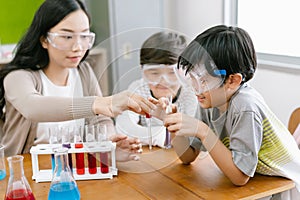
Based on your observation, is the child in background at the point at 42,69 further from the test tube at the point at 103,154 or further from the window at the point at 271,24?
the window at the point at 271,24

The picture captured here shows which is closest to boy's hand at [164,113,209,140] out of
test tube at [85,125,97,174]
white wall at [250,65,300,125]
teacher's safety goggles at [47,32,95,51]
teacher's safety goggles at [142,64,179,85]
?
teacher's safety goggles at [142,64,179,85]

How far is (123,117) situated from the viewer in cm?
134

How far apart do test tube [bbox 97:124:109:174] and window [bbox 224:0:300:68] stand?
1.60m

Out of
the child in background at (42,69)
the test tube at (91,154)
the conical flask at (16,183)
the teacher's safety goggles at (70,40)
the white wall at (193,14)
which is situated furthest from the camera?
the white wall at (193,14)

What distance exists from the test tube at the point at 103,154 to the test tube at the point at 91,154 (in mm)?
20

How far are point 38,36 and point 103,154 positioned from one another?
2.45ft

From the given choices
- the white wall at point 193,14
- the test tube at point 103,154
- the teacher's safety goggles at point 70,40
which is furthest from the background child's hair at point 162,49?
the white wall at point 193,14

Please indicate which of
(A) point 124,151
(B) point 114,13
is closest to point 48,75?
(A) point 124,151

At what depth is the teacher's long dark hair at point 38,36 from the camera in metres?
1.82

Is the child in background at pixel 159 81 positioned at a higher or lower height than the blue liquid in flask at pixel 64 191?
higher

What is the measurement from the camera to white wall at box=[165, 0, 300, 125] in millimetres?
2617

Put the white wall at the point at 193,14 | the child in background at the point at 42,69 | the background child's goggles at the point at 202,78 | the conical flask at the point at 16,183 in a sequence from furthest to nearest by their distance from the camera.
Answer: the white wall at the point at 193,14
the child in background at the point at 42,69
the background child's goggles at the point at 202,78
the conical flask at the point at 16,183

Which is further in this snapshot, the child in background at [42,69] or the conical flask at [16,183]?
the child in background at [42,69]

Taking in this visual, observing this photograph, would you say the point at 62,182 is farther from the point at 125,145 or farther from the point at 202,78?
the point at 202,78
